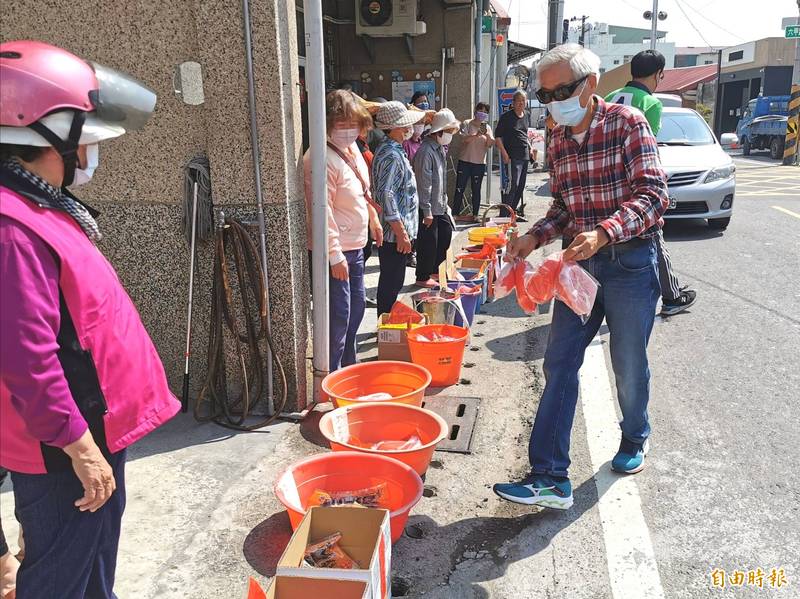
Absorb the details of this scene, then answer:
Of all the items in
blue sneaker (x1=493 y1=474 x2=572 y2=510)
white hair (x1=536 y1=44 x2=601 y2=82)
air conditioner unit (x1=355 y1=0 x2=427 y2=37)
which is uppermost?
air conditioner unit (x1=355 y1=0 x2=427 y2=37)

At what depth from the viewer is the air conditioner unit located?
10.0 metres

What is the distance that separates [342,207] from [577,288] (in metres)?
1.86

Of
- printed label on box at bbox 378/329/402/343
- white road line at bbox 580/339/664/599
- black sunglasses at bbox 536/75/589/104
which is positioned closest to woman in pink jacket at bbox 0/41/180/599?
black sunglasses at bbox 536/75/589/104

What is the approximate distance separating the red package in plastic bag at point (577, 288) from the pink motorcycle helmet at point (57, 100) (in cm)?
193

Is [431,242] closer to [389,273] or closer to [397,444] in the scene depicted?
[389,273]

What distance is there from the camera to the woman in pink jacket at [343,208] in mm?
4152

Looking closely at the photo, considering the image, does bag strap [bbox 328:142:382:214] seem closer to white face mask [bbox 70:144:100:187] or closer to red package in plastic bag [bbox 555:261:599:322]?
red package in plastic bag [bbox 555:261:599:322]

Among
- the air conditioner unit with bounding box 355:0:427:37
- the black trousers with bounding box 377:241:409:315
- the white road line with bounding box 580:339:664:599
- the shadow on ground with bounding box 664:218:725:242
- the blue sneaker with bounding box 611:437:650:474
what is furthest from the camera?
the shadow on ground with bounding box 664:218:725:242

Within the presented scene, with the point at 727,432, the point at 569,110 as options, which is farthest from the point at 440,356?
the point at 569,110

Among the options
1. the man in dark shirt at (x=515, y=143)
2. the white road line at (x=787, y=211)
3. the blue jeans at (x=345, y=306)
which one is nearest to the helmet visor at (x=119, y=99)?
the blue jeans at (x=345, y=306)

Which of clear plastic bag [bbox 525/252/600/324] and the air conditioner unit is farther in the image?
the air conditioner unit

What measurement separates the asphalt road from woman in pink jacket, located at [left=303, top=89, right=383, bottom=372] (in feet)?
6.96

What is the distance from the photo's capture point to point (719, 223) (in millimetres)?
10523

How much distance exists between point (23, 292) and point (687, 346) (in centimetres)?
518
